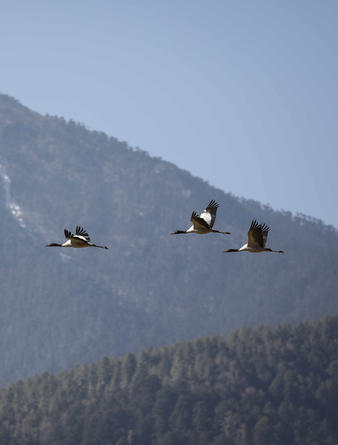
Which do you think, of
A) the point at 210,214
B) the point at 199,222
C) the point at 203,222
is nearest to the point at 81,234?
the point at 199,222

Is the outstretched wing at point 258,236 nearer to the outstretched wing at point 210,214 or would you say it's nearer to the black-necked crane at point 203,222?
the black-necked crane at point 203,222

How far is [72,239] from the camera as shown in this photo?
206ft

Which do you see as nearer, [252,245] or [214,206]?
[252,245]

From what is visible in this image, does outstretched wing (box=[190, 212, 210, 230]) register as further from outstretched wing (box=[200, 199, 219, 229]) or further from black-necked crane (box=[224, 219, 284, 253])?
Answer: black-necked crane (box=[224, 219, 284, 253])

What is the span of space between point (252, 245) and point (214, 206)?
194 inches

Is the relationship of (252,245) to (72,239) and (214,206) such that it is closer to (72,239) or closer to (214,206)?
(214,206)

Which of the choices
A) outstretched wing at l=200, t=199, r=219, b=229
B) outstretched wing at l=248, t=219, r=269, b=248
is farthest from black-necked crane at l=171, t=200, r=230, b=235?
outstretched wing at l=248, t=219, r=269, b=248

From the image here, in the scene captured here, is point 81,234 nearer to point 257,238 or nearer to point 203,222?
point 203,222

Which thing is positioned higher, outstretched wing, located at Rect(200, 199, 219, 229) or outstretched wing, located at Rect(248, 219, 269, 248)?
outstretched wing, located at Rect(200, 199, 219, 229)

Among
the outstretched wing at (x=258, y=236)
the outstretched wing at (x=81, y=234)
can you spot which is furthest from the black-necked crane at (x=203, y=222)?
the outstretched wing at (x=81, y=234)

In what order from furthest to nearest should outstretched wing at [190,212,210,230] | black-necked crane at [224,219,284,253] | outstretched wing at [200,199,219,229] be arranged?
outstretched wing at [200,199,219,229] < outstretched wing at [190,212,210,230] < black-necked crane at [224,219,284,253]

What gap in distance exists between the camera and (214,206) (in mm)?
66188

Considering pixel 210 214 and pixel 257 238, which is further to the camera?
pixel 210 214

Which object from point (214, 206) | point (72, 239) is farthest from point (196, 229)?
point (72, 239)
